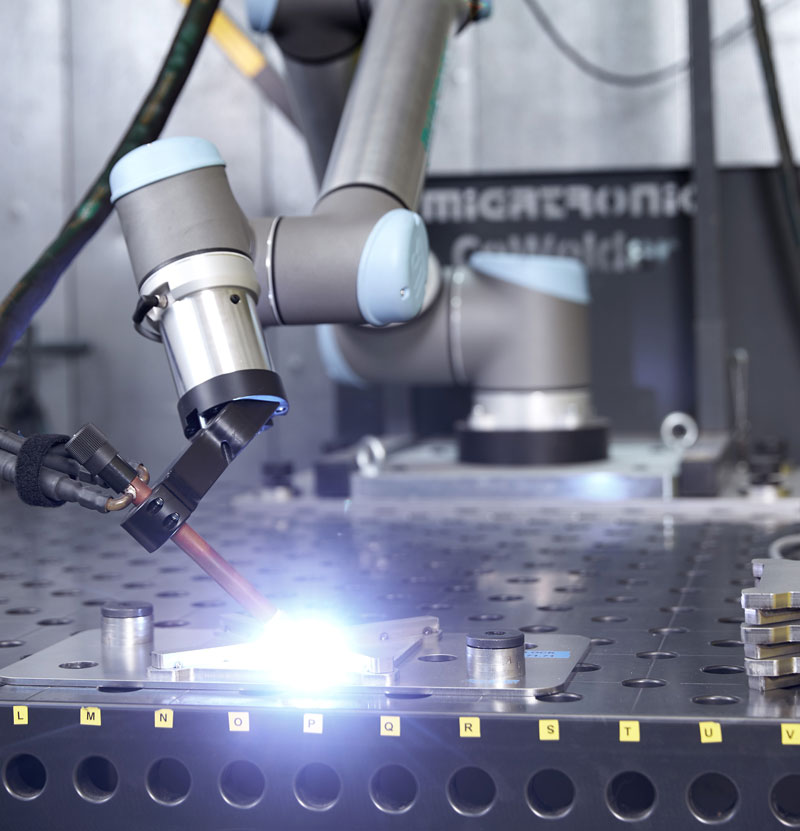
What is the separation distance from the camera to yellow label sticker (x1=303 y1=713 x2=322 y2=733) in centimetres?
94

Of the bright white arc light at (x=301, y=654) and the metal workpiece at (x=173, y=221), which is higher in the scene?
the metal workpiece at (x=173, y=221)

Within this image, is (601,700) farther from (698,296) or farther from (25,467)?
(698,296)

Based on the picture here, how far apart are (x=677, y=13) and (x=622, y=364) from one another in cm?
119

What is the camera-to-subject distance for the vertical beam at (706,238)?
313 centimetres

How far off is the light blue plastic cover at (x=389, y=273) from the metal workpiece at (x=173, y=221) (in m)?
0.13

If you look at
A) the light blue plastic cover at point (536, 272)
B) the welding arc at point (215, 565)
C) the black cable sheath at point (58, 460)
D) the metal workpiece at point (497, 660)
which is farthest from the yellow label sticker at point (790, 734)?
the light blue plastic cover at point (536, 272)

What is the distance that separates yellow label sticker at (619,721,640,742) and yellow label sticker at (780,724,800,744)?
107mm

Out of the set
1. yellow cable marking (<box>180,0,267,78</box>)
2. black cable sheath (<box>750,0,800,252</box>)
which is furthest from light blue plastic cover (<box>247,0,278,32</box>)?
black cable sheath (<box>750,0,800,252</box>)

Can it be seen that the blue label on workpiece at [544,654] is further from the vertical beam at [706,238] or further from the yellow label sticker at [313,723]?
the vertical beam at [706,238]

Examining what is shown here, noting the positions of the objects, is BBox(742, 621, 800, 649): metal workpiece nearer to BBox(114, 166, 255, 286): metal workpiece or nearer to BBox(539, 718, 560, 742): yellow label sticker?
BBox(539, 718, 560, 742): yellow label sticker

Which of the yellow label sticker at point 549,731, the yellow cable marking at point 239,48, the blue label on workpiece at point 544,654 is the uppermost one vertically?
the yellow cable marking at point 239,48

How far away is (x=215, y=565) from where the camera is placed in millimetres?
1021

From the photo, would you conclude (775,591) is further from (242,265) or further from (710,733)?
(242,265)

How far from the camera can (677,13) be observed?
3779 mm
